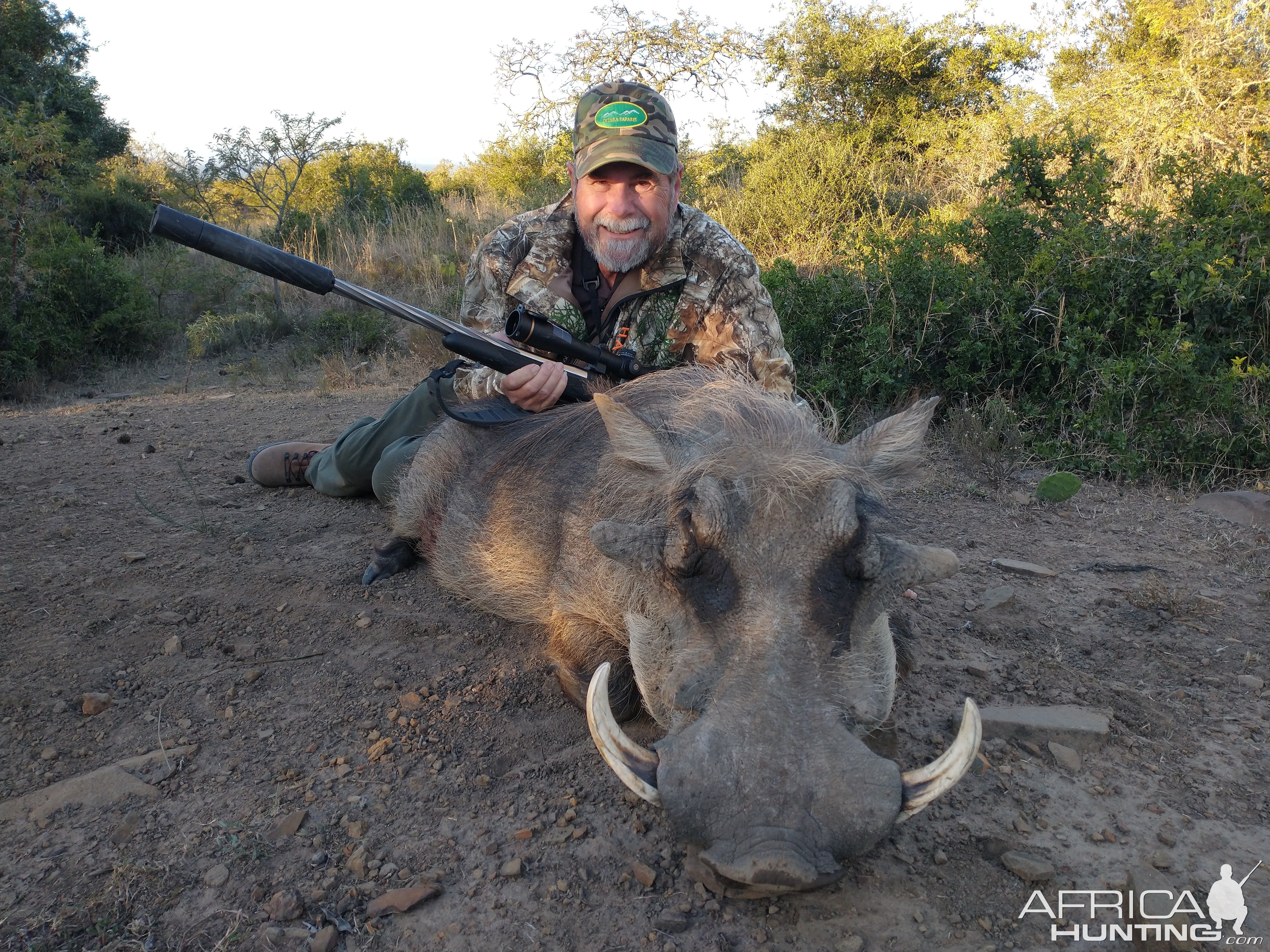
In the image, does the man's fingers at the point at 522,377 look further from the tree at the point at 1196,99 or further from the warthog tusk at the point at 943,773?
the tree at the point at 1196,99

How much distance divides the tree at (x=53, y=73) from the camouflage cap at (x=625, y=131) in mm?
11163

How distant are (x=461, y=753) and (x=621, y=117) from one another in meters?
2.48

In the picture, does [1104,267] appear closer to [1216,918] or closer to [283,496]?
[1216,918]

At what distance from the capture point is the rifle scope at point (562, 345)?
117 inches

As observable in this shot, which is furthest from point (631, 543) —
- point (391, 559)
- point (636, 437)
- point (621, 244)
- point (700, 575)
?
point (621, 244)

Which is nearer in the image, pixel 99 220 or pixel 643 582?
pixel 643 582

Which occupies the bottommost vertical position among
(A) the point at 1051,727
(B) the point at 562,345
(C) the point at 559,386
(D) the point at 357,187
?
(A) the point at 1051,727

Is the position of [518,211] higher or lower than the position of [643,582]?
higher

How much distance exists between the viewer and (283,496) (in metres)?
4.05

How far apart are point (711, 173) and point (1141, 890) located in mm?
11421

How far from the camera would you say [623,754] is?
1568 mm

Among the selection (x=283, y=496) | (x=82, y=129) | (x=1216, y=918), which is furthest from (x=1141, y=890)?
(x=82, y=129)

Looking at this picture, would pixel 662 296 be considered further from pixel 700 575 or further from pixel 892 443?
pixel 700 575

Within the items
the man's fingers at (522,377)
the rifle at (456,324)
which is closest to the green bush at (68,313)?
the rifle at (456,324)
